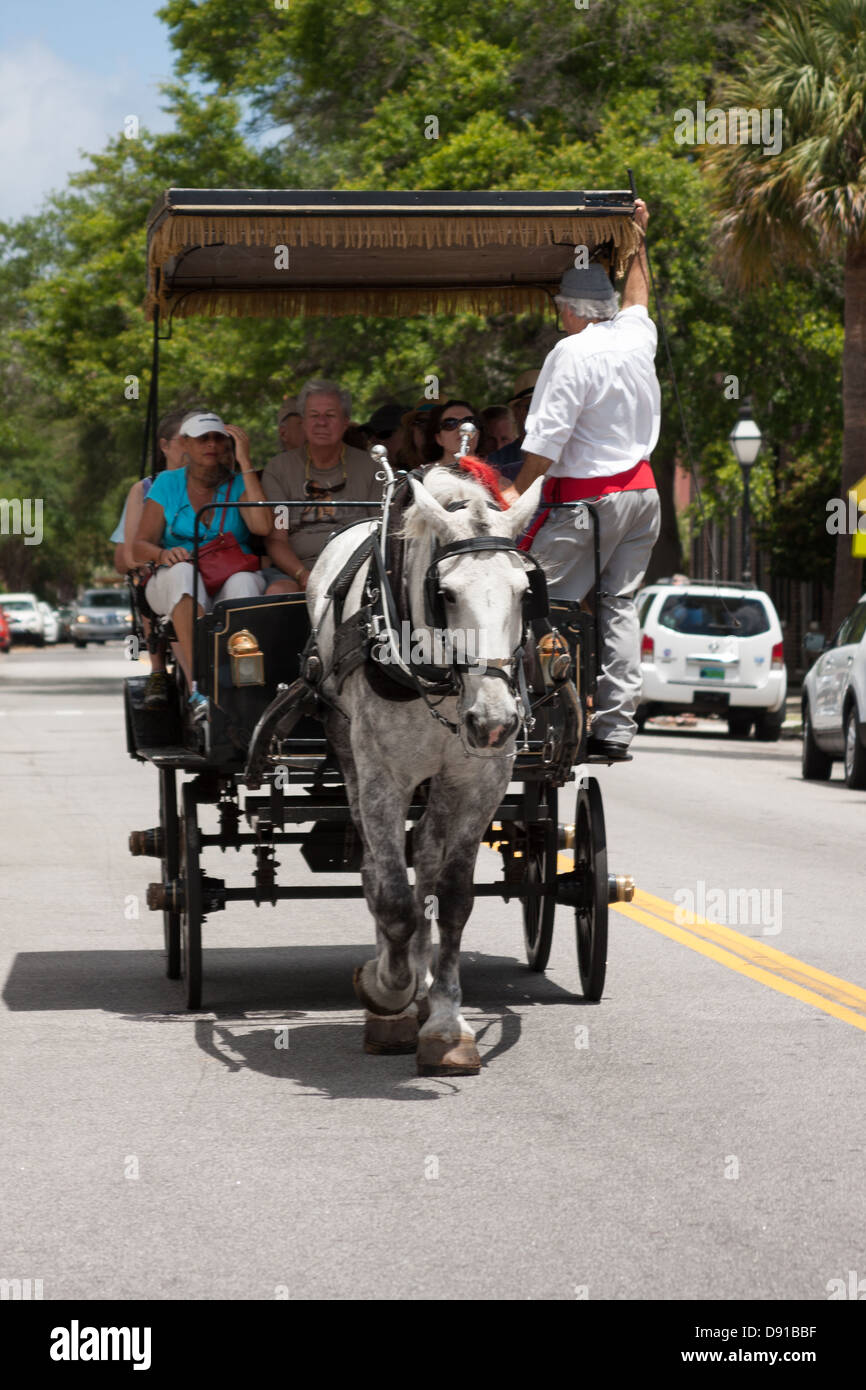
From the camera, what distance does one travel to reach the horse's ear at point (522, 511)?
674cm

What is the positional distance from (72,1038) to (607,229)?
12.8 ft

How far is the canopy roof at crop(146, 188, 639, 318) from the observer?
853 centimetres

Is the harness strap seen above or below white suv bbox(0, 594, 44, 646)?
above

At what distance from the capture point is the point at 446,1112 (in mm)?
6684

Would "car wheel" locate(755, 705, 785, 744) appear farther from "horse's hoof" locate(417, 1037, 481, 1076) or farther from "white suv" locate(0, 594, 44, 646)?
"white suv" locate(0, 594, 44, 646)

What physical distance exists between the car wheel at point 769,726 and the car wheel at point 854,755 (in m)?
7.41

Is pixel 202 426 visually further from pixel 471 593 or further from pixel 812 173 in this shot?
pixel 812 173

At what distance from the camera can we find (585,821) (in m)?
8.58

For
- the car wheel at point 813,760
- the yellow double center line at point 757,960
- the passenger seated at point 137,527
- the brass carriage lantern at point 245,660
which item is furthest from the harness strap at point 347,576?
the car wheel at point 813,760

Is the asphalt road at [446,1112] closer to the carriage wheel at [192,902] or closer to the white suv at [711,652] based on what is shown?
the carriage wheel at [192,902]

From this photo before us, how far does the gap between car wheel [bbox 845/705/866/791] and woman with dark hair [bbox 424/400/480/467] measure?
426 inches

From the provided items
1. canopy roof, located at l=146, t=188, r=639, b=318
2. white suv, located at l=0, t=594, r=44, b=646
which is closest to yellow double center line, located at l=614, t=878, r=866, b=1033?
canopy roof, located at l=146, t=188, r=639, b=318

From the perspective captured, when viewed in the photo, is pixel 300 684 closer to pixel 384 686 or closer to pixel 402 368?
pixel 384 686

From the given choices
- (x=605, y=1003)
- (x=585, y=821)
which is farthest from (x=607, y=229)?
(x=605, y=1003)
